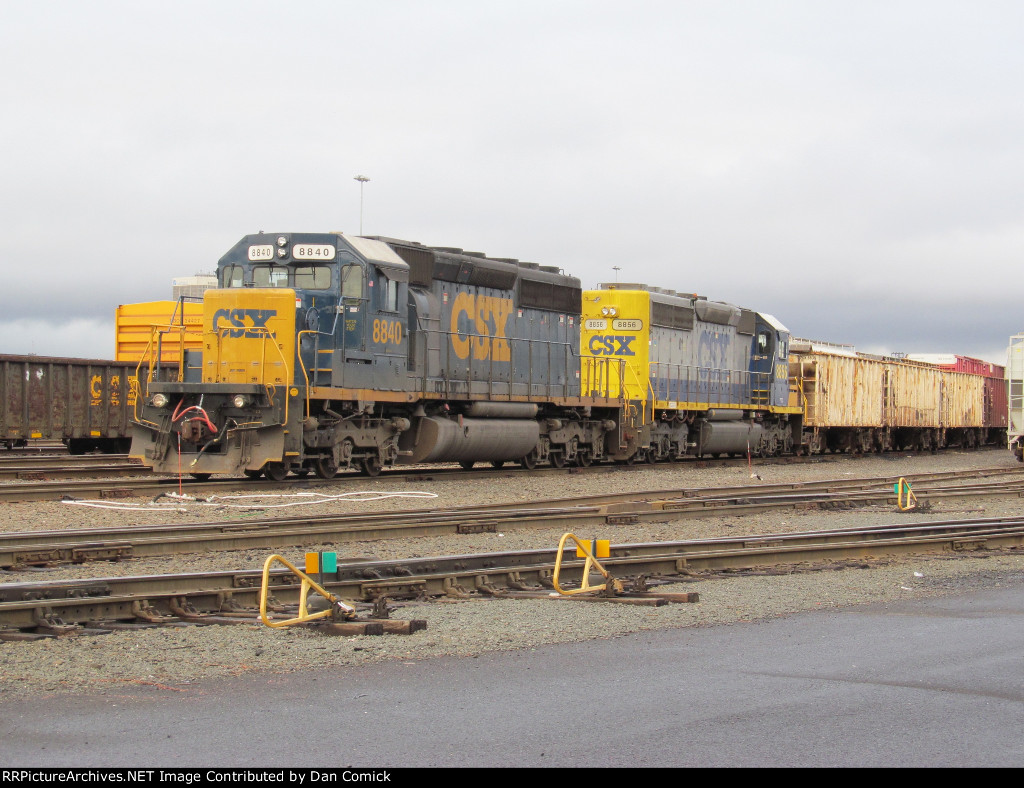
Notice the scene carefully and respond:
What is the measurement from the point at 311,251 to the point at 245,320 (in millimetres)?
1450

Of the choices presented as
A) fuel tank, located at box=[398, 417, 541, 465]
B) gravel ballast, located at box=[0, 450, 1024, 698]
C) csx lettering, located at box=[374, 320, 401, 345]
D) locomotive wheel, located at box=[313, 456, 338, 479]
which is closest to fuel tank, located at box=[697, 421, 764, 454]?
fuel tank, located at box=[398, 417, 541, 465]

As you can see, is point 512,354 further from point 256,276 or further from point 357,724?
point 357,724

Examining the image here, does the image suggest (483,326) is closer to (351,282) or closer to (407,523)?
(351,282)

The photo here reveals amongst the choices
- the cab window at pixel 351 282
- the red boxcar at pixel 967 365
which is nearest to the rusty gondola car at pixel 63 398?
the cab window at pixel 351 282

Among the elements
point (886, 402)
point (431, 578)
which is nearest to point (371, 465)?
point (431, 578)

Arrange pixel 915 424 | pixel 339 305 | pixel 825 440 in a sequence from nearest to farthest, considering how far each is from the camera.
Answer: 1. pixel 339 305
2. pixel 825 440
3. pixel 915 424

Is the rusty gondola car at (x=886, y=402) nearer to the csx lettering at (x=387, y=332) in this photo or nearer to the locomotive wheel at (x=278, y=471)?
the csx lettering at (x=387, y=332)

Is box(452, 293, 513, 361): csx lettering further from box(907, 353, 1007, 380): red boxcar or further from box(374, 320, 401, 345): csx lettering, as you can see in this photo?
box(907, 353, 1007, 380): red boxcar

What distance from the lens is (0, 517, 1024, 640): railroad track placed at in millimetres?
7293

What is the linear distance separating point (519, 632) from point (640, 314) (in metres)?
18.4

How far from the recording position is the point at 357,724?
500 centimetres

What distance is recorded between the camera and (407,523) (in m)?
12.0

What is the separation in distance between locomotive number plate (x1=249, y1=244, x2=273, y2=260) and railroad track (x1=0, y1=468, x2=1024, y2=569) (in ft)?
17.6

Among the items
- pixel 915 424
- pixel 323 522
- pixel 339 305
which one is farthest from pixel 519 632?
pixel 915 424
